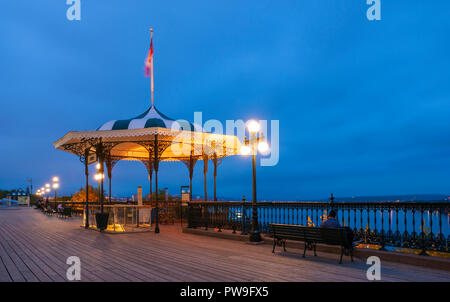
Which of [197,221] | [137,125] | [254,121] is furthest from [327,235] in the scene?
[137,125]

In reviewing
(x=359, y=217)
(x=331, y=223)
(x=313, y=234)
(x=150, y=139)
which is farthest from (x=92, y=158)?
(x=359, y=217)

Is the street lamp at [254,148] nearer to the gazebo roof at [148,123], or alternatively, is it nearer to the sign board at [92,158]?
the gazebo roof at [148,123]

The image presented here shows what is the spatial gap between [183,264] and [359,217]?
4413 mm

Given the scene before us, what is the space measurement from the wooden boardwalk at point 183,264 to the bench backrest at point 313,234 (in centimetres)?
45

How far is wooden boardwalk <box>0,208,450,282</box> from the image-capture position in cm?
601

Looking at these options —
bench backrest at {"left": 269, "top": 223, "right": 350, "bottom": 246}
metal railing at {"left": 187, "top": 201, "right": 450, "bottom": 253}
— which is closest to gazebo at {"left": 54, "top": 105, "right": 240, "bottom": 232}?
metal railing at {"left": 187, "top": 201, "right": 450, "bottom": 253}

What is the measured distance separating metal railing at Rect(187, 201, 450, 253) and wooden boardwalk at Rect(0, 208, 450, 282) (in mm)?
722

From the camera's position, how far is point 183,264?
23.3 feet

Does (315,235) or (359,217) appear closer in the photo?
(315,235)

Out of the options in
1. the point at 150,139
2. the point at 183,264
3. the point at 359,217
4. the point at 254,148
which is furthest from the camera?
the point at 150,139

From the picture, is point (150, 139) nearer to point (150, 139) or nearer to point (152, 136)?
point (150, 139)

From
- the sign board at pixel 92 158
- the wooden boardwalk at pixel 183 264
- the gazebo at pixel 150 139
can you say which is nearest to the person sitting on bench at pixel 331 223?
the wooden boardwalk at pixel 183 264

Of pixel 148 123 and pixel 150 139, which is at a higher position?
pixel 148 123

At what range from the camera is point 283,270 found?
6.55m
